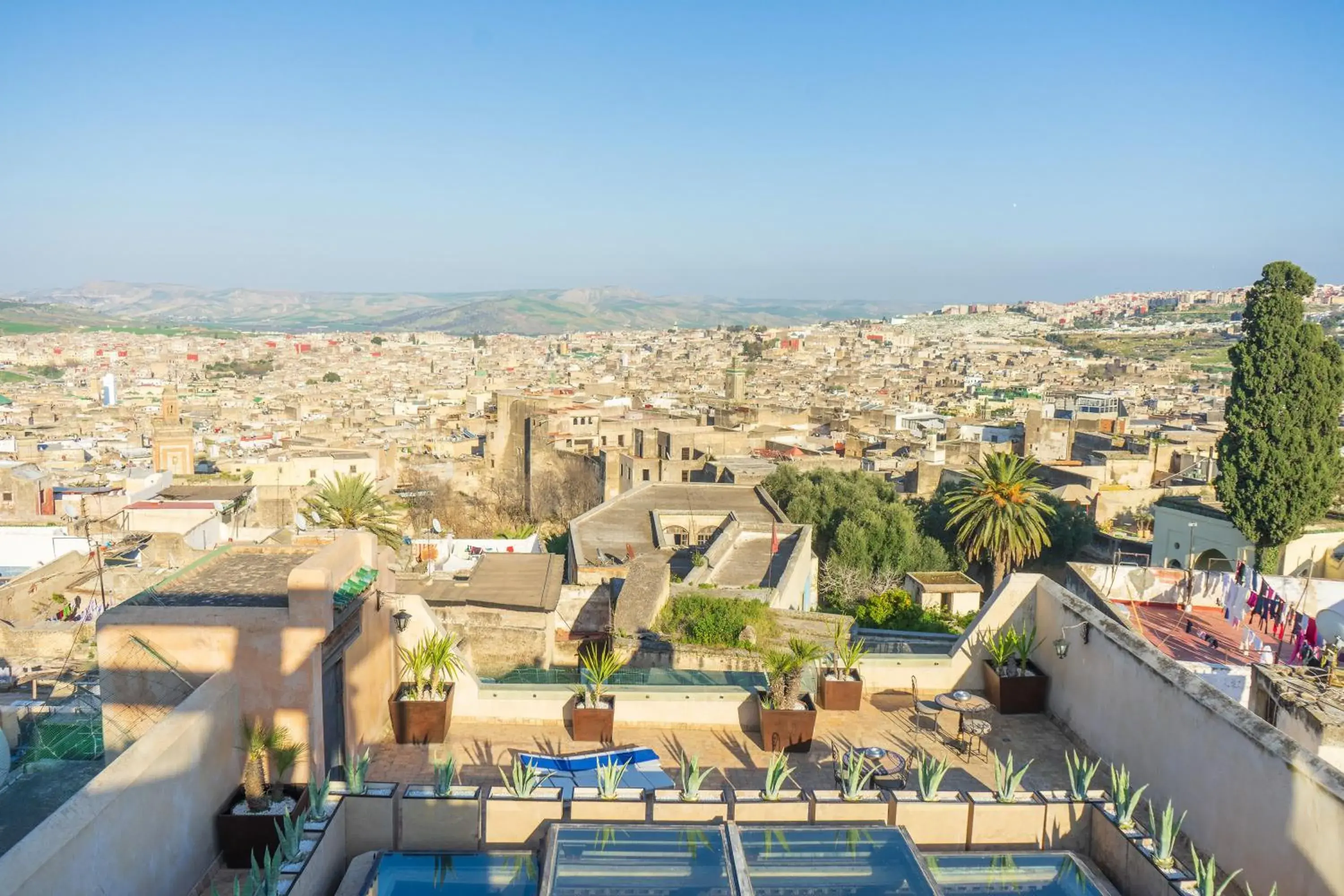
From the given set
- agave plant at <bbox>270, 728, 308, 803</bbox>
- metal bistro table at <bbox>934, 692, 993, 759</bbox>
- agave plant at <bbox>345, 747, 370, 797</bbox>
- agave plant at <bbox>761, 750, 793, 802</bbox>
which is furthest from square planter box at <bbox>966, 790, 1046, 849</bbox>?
agave plant at <bbox>270, 728, 308, 803</bbox>

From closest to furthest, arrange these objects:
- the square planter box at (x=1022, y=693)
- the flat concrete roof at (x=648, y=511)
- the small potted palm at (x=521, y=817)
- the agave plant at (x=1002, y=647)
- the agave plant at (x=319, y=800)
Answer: the agave plant at (x=319, y=800) < the small potted palm at (x=521, y=817) < the square planter box at (x=1022, y=693) < the agave plant at (x=1002, y=647) < the flat concrete roof at (x=648, y=511)

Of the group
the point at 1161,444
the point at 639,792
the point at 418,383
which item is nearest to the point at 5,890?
the point at 639,792

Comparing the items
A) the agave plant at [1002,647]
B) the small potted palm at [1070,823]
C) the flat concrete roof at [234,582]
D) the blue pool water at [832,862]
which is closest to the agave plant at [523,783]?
the blue pool water at [832,862]

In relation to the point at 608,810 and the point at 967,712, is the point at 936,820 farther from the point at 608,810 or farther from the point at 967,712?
the point at 967,712

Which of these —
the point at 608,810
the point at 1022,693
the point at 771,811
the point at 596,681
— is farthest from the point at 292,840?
the point at 1022,693

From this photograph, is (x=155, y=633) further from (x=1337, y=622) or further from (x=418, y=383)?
(x=418, y=383)

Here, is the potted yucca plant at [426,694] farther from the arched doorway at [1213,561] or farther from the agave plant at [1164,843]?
the arched doorway at [1213,561]
